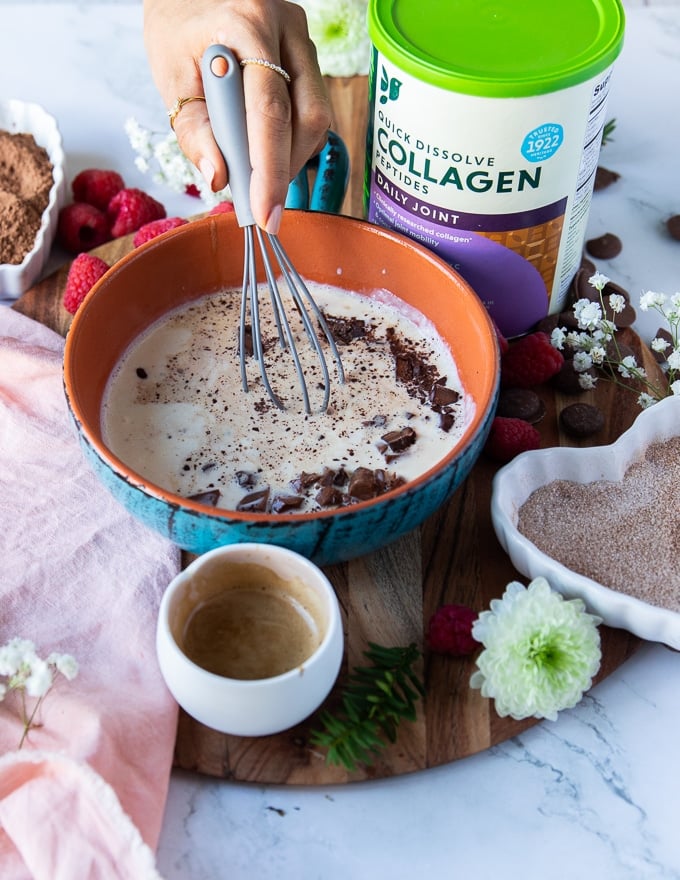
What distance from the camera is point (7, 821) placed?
0.89 m

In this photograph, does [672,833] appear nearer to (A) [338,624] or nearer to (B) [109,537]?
(A) [338,624]

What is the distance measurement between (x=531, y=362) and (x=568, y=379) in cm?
5

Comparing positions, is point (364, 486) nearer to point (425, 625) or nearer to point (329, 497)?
point (329, 497)

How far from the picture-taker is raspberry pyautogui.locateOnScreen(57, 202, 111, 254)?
1.48m

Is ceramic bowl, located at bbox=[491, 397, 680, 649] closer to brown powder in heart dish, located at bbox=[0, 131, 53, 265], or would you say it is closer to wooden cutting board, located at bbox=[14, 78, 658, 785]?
wooden cutting board, located at bbox=[14, 78, 658, 785]

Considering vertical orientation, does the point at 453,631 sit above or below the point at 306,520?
below

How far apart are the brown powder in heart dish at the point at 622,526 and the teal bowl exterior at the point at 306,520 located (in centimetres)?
13

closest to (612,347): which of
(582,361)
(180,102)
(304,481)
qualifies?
(582,361)

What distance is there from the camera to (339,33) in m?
1.62

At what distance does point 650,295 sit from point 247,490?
512mm

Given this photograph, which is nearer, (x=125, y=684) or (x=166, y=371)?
(x=125, y=684)

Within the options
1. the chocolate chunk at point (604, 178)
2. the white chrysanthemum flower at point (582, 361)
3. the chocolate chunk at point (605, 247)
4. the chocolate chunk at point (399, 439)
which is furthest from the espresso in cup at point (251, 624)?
the chocolate chunk at point (604, 178)

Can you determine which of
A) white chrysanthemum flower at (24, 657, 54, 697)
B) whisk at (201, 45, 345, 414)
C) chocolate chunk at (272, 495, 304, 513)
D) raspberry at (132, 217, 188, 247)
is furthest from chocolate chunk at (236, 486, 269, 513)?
raspberry at (132, 217, 188, 247)

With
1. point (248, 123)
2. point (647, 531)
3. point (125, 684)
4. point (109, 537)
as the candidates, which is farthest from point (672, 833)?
point (248, 123)
